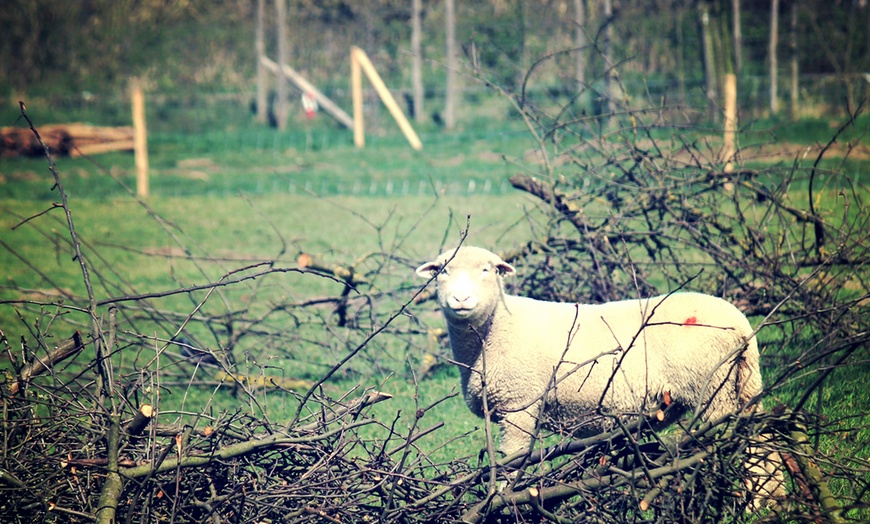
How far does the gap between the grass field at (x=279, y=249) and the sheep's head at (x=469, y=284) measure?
26.2 inches

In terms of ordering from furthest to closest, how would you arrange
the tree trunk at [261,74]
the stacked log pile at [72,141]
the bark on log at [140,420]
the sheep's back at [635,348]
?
the tree trunk at [261,74]
the stacked log pile at [72,141]
the sheep's back at [635,348]
the bark on log at [140,420]

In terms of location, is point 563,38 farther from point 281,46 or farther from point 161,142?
point 161,142

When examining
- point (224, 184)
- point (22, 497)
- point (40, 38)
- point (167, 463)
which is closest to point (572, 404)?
point (167, 463)

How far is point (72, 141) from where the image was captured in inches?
670

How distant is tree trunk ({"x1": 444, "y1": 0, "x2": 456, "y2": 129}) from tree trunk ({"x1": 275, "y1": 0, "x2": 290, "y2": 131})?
3.59 metres

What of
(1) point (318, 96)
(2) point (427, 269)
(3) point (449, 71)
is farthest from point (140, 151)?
(2) point (427, 269)

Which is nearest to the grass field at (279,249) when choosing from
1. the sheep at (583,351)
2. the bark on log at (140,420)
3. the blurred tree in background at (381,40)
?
the bark on log at (140,420)

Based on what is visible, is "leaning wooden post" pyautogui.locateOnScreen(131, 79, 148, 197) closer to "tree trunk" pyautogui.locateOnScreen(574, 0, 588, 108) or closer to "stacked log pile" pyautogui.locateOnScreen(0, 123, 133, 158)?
"stacked log pile" pyautogui.locateOnScreen(0, 123, 133, 158)

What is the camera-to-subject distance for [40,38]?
21.8 metres

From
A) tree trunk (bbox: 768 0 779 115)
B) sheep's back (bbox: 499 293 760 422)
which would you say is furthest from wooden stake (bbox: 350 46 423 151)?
sheep's back (bbox: 499 293 760 422)

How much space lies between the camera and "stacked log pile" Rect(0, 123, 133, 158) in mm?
17219

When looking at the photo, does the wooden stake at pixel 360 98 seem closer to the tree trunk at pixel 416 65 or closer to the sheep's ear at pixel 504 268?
the tree trunk at pixel 416 65

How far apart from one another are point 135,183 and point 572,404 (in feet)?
42.1

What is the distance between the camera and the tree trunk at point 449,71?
1762 cm
